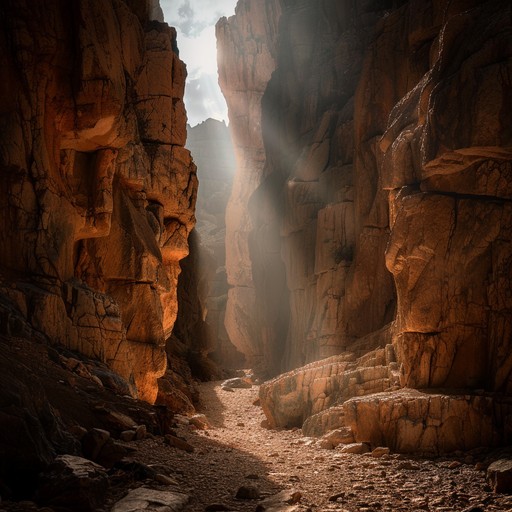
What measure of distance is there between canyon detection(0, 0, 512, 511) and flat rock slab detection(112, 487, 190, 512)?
1.41 ft

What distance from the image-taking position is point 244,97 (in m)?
56.7

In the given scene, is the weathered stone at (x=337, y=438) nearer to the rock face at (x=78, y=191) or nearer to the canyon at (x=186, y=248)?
the canyon at (x=186, y=248)

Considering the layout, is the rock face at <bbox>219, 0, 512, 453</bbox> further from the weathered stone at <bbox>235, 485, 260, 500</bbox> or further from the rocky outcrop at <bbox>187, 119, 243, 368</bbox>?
the rocky outcrop at <bbox>187, 119, 243, 368</bbox>

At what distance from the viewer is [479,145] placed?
13320 millimetres

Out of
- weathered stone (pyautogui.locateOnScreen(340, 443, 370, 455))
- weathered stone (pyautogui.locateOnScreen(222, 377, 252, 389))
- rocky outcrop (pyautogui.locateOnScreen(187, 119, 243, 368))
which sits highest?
rocky outcrop (pyautogui.locateOnScreen(187, 119, 243, 368))

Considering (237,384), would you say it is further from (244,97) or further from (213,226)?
(213,226)

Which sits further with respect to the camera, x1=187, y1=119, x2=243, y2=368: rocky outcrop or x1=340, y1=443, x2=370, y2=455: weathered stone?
x1=187, y1=119, x2=243, y2=368: rocky outcrop

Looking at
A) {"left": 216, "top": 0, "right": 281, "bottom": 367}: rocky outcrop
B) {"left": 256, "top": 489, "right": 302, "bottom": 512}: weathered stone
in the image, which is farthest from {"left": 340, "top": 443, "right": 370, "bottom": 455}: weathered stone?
{"left": 216, "top": 0, "right": 281, "bottom": 367}: rocky outcrop

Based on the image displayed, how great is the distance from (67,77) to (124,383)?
9723mm

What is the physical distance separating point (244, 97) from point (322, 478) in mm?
50413

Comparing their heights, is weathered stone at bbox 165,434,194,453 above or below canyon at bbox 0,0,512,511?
below

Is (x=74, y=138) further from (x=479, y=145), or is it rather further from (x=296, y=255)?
(x=296, y=255)

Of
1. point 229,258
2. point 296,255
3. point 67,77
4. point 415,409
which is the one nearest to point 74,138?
point 67,77

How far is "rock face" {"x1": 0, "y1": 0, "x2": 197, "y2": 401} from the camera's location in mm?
15086
